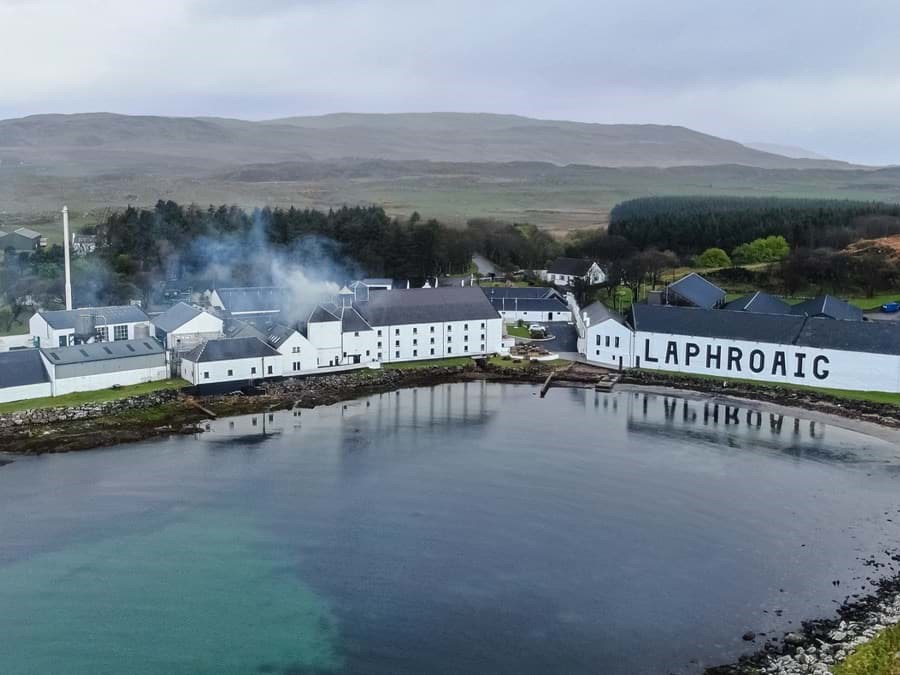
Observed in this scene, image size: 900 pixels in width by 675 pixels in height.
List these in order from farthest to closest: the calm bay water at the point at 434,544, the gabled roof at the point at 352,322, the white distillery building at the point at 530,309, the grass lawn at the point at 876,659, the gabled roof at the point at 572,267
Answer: the gabled roof at the point at 572,267
the white distillery building at the point at 530,309
the gabled roof at the point at 352,322
the calm bay water at the point at 434,544
the grass lawn at the point at 876,659

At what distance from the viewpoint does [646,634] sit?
1405 cm

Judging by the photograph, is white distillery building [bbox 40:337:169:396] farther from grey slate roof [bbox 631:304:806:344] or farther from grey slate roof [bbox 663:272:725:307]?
grey slate roof [bbox 663:272:725:307]

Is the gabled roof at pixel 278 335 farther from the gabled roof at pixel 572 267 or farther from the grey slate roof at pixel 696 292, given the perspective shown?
the gabled roof at pixel 572 267

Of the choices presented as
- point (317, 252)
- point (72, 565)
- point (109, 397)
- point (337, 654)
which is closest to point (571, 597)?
point (337, 654)

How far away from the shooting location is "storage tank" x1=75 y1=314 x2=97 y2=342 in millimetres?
31516

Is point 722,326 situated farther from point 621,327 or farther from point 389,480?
point 389,480

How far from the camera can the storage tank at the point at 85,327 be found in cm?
3152

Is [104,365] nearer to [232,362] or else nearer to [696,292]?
[232,362]

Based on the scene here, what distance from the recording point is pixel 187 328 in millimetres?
31125

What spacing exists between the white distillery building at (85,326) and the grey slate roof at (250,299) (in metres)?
4.16

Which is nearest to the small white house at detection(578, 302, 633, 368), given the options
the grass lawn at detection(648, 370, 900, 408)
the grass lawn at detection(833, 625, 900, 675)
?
the grass lawn at detection(648, 370, 900, 408)

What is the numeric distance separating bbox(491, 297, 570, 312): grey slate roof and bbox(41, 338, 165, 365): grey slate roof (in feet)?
56.8

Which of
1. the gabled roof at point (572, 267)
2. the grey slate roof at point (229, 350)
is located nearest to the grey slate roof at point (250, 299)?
the grey slate roof at point (229, 350)

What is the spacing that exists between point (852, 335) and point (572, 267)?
78.2 feet
